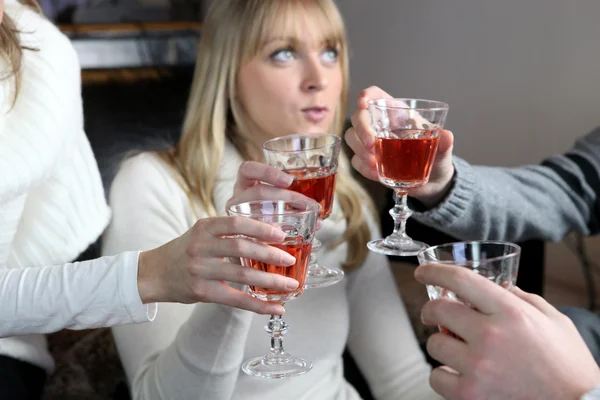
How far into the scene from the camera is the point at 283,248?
0.84 m

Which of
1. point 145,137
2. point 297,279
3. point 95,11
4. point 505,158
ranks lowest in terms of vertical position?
point 505,158

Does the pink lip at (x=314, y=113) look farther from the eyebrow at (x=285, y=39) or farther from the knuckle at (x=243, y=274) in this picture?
the knuckle at (x=243, y=274)

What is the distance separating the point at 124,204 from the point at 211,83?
0.97 feet

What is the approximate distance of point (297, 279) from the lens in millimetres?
871

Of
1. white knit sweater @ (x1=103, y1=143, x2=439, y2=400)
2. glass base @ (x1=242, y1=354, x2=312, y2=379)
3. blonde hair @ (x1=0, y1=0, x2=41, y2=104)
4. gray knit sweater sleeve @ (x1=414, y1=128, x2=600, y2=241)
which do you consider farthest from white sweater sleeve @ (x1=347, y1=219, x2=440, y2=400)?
blonde hair @ (x1=0, y1=0, x2=41, y2=104)

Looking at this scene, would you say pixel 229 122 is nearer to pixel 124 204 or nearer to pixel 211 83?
pixel 211 83

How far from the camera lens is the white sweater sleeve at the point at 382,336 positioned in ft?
4.51

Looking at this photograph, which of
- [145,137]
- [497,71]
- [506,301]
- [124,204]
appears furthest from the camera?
[497,71]

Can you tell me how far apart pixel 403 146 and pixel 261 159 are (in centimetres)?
48

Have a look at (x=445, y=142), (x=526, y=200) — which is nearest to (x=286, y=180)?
(x=445, y=142)

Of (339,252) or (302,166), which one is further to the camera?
(339,252)

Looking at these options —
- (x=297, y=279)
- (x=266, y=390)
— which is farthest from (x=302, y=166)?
(x=266, y=390)

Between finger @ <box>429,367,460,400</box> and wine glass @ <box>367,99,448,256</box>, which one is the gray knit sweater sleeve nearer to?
wine glass @ <box>367,99,448,256</box>

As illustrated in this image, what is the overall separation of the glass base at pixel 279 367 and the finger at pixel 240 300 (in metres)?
0.08
